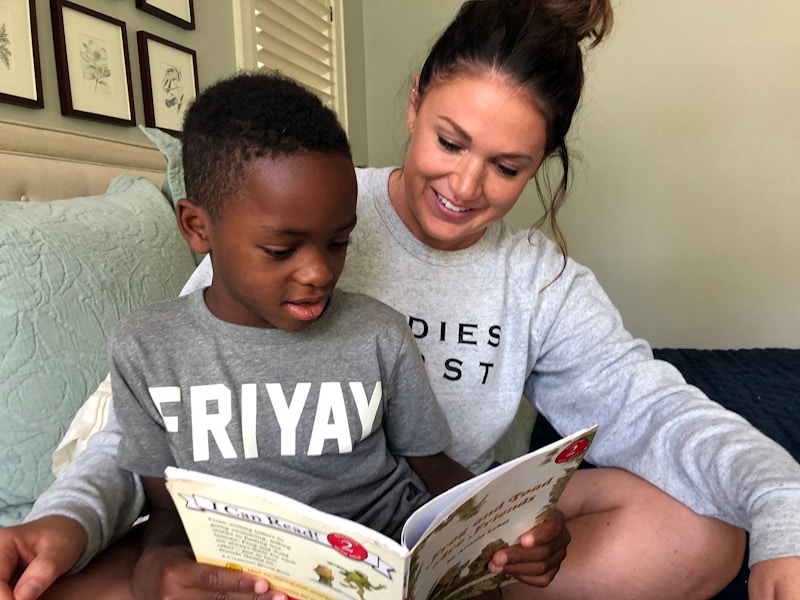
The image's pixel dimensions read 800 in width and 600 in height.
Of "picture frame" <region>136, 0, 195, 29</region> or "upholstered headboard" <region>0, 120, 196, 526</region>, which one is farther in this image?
"picture frame" <region>136, 0, 195, 29</region>

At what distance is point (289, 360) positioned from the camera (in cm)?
72

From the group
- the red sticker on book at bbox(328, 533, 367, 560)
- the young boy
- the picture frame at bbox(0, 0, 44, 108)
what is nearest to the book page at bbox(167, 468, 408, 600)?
the red sticker on book at bbox(328, 533, 367, 560)

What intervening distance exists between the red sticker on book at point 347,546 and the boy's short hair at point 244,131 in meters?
0.37

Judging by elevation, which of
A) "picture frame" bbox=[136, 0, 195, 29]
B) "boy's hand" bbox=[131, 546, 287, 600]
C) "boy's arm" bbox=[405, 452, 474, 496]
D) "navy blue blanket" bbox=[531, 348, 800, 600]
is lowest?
"navy blue blanket" bbox=[531, 348, 800, 600]

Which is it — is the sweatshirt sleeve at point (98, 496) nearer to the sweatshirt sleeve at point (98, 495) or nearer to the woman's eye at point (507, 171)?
the sweatshirt sleeve at point (98, 495)

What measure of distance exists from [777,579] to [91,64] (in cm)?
157

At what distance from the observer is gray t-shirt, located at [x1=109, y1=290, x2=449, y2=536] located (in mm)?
690

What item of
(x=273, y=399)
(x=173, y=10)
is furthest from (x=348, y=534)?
(x=173, y=10)

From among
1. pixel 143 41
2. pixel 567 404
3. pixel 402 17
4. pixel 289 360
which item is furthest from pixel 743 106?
pixel 289 360

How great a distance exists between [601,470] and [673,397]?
0.59 ft

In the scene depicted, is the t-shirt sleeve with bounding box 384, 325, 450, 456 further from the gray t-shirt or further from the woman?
the woman

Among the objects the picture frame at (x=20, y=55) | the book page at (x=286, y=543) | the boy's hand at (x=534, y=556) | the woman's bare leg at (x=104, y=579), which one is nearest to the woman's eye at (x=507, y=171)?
the boy's hand at (x=534, y=556)

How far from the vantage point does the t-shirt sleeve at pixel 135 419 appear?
2.23 ft

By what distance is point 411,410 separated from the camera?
0.78 m
